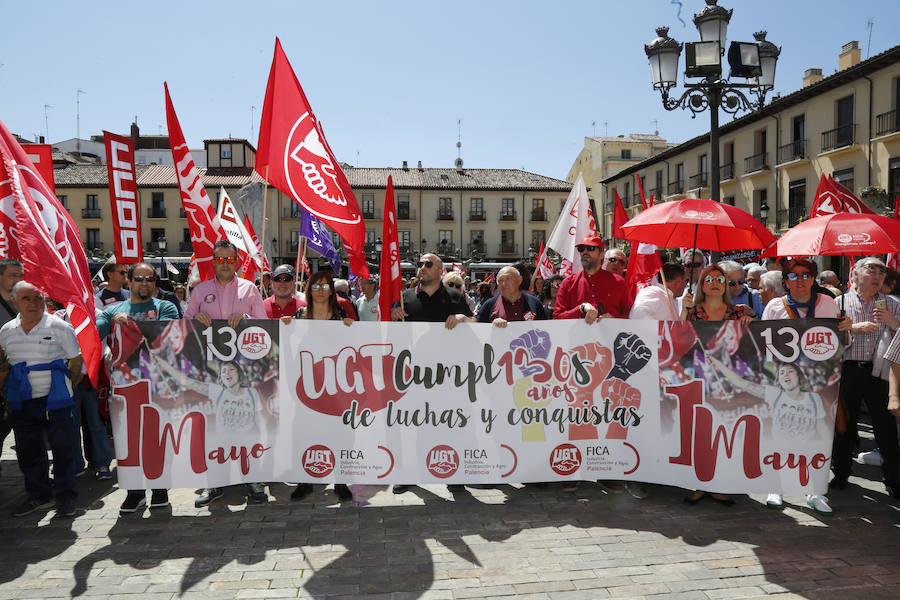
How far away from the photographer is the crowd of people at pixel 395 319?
14.7 feet

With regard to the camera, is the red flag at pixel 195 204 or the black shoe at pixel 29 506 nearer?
the black shoe at pixel 29 506

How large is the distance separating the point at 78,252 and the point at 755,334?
4969 millimetres

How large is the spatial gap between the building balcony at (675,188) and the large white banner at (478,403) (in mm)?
35133

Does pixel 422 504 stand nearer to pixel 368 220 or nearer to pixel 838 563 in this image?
pixel 838 563

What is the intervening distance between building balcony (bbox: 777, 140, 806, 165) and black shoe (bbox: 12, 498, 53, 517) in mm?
29833

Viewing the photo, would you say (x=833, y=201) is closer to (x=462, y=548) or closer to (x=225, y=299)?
(x=462, y=548)

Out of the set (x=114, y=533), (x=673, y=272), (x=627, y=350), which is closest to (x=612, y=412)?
(x=627, y=350)

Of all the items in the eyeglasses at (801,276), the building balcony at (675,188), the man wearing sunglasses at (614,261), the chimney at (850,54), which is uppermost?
the chimney at (850,54)

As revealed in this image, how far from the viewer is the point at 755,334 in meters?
4.54

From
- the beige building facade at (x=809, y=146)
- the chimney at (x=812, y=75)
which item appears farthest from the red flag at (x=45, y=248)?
the chimney at (x=812, y=75)

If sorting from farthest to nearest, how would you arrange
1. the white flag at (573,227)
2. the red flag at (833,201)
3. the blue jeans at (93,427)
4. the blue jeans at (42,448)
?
the white flag at (573,227)
the red flag at (833,201)
the blue jeans at (93,427)
the blue jeans at (42,448)

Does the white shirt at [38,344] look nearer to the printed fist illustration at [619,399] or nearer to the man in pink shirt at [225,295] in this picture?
the man in pink shirt at [225,295]

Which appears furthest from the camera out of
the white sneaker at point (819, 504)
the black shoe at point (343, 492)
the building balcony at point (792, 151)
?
the building balcony at point (792, 151)

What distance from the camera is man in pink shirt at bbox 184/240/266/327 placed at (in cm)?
473
